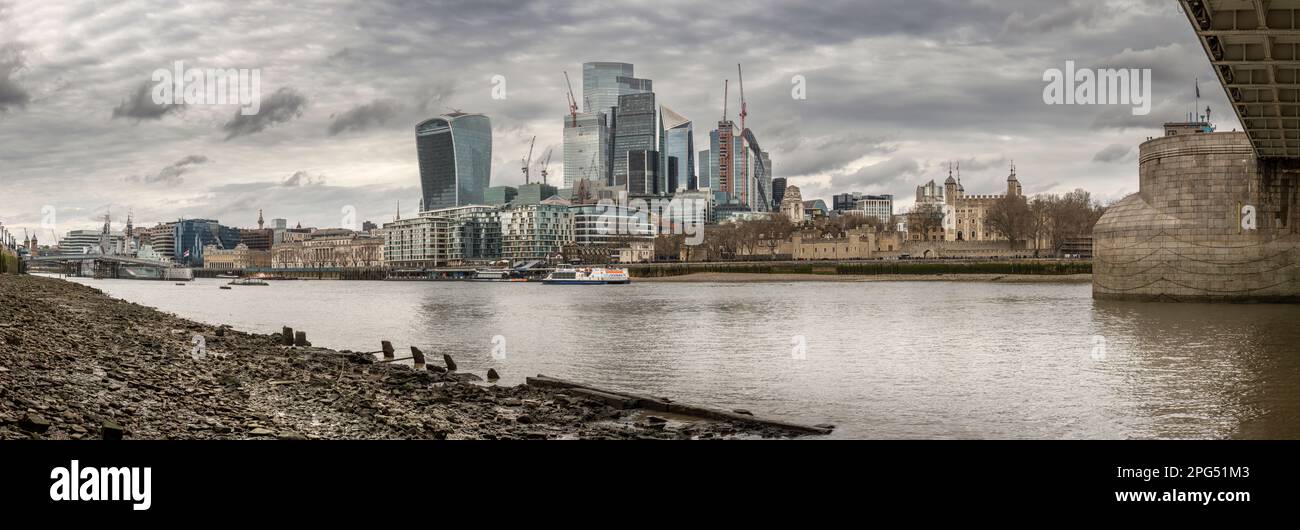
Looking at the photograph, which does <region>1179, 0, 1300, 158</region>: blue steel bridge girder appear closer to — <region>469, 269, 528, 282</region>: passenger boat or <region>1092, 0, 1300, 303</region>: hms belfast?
<region>1092, 0, 1300, 303</region>: hms belfast

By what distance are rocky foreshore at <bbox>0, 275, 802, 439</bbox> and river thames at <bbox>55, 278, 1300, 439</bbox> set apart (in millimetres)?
2963

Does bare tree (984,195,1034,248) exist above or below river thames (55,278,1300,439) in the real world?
above

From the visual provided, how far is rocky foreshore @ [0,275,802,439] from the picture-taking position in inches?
543

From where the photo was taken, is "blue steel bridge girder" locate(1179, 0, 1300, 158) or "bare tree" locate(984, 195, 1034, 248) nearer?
"blue steel bridge girder" locate(1179, 0, 1300, 158)

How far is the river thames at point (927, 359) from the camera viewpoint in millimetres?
18891

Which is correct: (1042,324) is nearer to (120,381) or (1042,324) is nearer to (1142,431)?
(1142,431)

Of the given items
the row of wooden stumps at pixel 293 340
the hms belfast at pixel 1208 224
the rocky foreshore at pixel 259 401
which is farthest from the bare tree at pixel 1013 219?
the rocky foreshore at pixel 259 401

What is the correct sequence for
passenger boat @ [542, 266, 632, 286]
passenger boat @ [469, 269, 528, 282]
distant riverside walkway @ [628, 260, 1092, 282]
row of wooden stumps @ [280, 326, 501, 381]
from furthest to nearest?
passenger boat @ [469, 269, 528, 282] < passenger boat @ [542, 266, 632, 286] < distant riverside walkway @ [628, 260, 1092, 282] < row of wooden stumps @ [280, 326, 501, 381]

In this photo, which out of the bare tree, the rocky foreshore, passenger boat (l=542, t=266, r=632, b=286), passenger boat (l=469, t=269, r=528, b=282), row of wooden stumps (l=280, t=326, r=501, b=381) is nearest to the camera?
the rocky foreshore

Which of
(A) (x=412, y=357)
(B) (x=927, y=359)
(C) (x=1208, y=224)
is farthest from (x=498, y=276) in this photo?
(B) (x=927, y=359)

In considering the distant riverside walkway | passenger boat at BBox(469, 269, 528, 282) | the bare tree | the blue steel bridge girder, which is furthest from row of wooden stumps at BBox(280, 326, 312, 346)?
the bare tree
